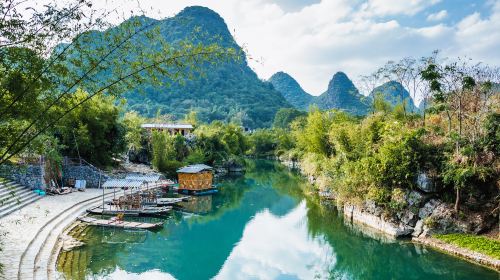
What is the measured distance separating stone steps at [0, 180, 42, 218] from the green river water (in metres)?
2.50

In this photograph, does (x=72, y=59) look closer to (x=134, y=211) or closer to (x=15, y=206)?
(x=15, y=206)

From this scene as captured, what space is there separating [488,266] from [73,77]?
11641 mm

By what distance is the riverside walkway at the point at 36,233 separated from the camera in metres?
8.99

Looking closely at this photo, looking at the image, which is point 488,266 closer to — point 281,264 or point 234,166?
point 281,264

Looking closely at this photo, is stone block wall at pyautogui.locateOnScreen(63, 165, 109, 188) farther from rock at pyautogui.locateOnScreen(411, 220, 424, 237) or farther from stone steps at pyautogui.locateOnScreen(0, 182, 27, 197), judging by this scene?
rock at pyautogui.locateOnScreen(411, 220, 424, 237)

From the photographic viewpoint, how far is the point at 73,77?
623 cm

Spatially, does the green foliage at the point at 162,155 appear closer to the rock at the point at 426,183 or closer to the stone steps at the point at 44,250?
the stone steps at the point at 44,250

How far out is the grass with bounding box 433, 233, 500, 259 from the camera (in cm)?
1138

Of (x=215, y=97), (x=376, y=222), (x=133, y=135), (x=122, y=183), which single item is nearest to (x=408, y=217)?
(x=376, y=222)

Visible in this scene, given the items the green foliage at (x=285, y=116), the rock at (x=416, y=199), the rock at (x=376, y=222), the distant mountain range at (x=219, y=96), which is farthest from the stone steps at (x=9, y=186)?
the green foliage at (x=285, y=116)

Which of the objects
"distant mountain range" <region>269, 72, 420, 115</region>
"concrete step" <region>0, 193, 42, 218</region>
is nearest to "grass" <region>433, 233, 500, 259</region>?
"concrete step" <region>0, 193, 42, 218</region>

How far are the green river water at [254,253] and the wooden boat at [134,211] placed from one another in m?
0.47

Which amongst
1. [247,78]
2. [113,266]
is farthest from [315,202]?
[247,78]

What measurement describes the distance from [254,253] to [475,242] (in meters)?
7.11
